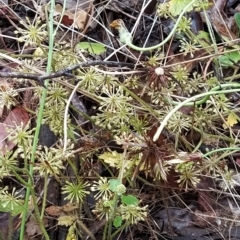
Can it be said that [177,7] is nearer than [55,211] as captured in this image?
No

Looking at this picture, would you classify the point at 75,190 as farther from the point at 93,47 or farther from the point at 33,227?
the point at 93,47

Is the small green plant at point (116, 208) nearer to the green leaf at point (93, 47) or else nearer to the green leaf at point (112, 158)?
the green leaf at point (112, 158)

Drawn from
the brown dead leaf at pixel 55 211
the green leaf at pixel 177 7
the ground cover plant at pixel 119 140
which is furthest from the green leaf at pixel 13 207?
the green leaf at pixel 177 7

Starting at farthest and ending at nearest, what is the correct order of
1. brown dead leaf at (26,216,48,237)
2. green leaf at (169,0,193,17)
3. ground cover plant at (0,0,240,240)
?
green leaf at (169,0,193,17) → brown dead leaf at (26,216,48,237) → ground cover plant at (0,0,240,240)

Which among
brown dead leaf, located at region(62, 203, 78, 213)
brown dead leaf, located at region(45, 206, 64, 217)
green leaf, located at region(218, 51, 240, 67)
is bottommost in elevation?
brown dead leaf, located at region(45, 206, 64, 217)

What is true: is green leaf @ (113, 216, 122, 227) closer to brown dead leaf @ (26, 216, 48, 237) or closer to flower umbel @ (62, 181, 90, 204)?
flower umbel @ (62, 181, 90, 204)

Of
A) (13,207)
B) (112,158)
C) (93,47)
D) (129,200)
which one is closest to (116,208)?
(129,200)

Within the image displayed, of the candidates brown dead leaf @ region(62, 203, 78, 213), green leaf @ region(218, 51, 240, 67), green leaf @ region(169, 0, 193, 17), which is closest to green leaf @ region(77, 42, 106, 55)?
green leaf @ region(169, 0, 193, 17)
